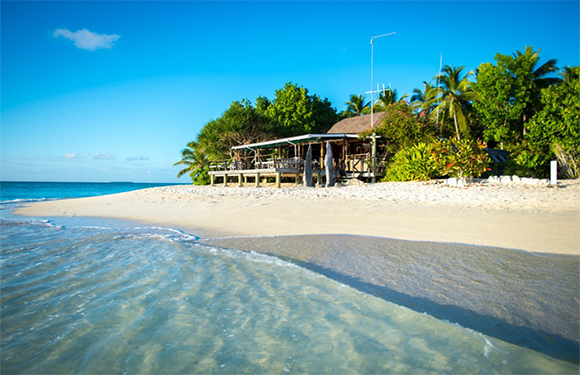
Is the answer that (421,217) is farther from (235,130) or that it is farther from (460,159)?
(235,130)

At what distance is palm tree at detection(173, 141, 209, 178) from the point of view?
1239 inches

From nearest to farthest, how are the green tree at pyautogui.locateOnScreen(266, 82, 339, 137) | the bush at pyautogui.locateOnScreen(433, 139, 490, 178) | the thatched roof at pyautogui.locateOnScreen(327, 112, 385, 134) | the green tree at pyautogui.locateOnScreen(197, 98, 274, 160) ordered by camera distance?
the bush at pyautogui.locateOnScreen(433, 139, 490, 178), the thatched roof at pyautogui.locateOnScreen(327, 112, 385, 134), the green tree at pyautogui.locateOnScreen(197, 98, 274, 160), the green tree at pyautogui.locateOnScreen(266, 82, 339, 137)

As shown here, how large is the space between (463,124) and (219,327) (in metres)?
26.8

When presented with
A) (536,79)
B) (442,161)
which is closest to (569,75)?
(536,79)

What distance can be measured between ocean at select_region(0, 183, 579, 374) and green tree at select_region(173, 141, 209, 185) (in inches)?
980

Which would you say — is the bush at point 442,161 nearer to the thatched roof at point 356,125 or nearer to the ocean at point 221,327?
the thatched roof at point 356,125

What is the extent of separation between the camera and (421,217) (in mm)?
6977

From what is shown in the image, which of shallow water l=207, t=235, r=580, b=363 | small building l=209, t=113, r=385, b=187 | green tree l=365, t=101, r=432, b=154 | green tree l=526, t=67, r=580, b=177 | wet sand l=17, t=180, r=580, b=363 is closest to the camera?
shallow water l=207, t=235, r=580, b=363

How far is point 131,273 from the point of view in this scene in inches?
161

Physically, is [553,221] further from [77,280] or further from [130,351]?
[77,280]

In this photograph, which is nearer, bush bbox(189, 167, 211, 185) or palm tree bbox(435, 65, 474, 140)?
palm tree bbox(435, 65, 474, 140)

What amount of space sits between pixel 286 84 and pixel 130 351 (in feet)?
111

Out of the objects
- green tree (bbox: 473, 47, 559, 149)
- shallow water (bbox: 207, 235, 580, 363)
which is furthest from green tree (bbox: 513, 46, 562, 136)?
shallow water (bbox: 207, 235, 580, 363)

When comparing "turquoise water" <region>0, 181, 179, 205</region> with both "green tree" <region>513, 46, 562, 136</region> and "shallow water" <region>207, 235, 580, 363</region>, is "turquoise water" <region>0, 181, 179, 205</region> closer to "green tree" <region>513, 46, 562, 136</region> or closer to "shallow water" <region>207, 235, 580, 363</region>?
"shallow water" <region>207, 235, 580, 363</region>
